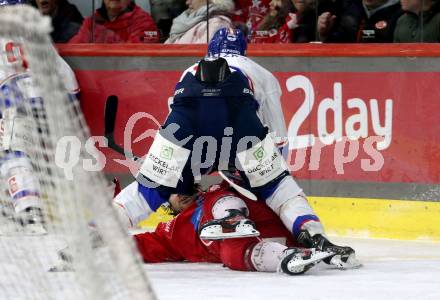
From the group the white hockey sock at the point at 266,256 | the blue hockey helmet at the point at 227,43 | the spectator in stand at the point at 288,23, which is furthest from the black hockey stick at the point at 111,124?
the white hockey sock at the point at 266,256

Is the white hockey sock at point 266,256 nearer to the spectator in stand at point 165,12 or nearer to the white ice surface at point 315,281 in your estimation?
the white ice surface at point 315,281

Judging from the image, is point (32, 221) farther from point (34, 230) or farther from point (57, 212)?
point (57, 212)

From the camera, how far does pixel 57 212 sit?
314 centimetres

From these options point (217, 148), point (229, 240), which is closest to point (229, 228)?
point (229, 240)

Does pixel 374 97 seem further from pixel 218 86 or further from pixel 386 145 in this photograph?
pixel 218 86

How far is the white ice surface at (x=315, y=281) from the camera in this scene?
15.2 ft

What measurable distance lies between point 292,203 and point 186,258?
2.11ft

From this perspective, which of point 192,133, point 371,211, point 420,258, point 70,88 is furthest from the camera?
point 70,88

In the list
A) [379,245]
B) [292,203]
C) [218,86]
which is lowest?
[379,245]

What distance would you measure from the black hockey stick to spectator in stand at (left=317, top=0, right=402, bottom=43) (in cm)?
145

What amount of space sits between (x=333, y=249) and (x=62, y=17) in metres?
3.23

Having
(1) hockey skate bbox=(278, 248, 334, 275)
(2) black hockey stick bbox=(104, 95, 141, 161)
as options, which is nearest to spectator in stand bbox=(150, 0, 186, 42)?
(2) black hockey stick bbox=(104, 95, 141, 161)

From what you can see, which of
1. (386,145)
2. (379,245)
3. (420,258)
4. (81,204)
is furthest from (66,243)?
(386,145)

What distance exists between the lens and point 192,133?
5453 millimetres
